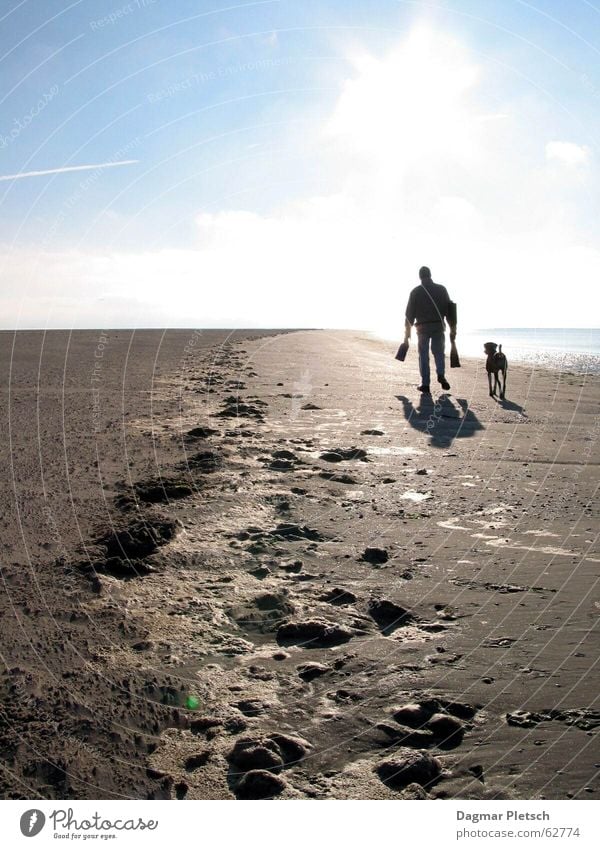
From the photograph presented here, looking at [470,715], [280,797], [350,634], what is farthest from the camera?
[350,634]

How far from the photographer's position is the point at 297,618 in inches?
157

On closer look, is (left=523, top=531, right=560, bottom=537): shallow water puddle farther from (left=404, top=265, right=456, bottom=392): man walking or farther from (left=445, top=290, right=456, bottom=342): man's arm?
(left=404, top=265, right=456, bottom=392): man walking

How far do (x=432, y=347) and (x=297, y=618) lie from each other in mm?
10217

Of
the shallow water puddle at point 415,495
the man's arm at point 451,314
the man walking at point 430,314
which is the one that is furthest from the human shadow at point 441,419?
the shallow water puddle at point 415,495

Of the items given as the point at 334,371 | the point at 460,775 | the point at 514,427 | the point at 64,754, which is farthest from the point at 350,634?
the point at 334,371

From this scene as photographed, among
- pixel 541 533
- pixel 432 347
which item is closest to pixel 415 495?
pixel 541 533

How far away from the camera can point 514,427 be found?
1025cm

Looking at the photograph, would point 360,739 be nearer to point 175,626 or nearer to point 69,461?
point 175,626

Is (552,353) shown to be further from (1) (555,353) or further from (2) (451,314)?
(2) (451,314)

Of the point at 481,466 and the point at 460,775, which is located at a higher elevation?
the point at 481,466

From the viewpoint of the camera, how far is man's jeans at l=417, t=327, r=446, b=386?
13336 mm

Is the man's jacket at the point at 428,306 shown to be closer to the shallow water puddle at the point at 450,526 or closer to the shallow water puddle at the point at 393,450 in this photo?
the shallow water puddle at the point at 393,450

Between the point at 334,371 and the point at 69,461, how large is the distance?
11316 mm
